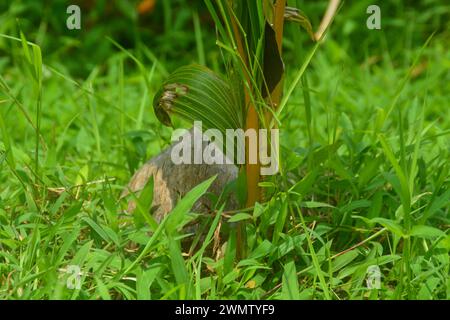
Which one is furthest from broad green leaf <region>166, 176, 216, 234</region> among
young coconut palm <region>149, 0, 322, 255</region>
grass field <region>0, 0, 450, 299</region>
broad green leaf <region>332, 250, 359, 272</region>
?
broad green leaf <region>332, 250, 359, 272</region>

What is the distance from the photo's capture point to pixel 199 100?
1.74 metres

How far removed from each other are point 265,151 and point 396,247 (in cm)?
37

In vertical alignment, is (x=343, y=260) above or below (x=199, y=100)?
below

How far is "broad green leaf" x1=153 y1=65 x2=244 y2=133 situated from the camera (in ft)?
5.69

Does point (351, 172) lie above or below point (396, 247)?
above

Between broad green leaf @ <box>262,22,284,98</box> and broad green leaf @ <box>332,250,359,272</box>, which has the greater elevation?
broad green leaf @ <box>262,22,284,98</box>

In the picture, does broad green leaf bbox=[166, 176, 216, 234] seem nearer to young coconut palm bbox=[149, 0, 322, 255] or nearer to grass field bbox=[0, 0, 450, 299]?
grass field bbox=[0, 0, 450, 299]

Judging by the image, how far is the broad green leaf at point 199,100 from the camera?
1.73 metres

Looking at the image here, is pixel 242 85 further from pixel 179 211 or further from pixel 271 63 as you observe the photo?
pixel 179 211

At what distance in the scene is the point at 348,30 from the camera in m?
3.51

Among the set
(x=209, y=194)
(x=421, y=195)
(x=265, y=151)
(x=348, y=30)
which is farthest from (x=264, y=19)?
(x=348, y=30)

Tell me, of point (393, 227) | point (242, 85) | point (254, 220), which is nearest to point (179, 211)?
point (254, 220)
